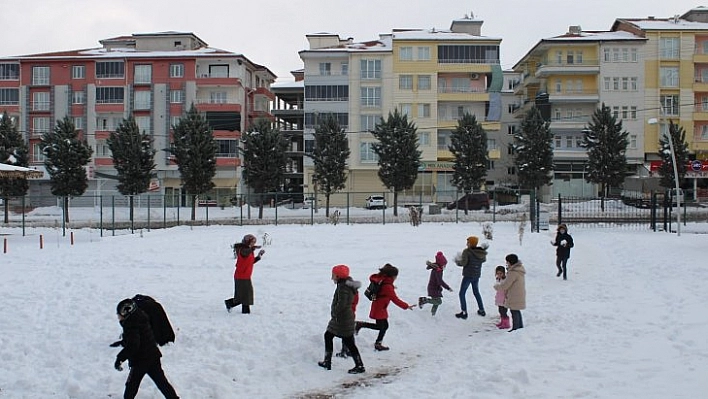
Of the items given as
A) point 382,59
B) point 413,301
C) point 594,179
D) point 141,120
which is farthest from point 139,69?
point 413,301

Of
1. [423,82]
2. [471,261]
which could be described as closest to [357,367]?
[471,261]

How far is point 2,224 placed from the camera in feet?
136

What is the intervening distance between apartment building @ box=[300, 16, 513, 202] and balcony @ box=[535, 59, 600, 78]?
17.2ft

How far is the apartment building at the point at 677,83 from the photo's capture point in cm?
6606

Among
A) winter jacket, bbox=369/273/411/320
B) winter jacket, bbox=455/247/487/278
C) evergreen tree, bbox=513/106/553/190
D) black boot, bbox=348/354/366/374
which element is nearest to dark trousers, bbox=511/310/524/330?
winter jacket, bbox=455/247/487/278

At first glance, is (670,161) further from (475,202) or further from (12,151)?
(12,151)

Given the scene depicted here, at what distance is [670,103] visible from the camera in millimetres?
66562

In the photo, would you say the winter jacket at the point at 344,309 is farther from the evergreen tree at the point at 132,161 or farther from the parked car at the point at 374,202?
the parked car at the point at 374,202

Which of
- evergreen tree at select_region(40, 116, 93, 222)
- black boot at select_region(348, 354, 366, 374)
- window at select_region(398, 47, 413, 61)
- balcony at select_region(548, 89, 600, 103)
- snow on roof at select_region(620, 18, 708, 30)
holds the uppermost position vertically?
snow on roof at select_region(620, 18, 708, 30)

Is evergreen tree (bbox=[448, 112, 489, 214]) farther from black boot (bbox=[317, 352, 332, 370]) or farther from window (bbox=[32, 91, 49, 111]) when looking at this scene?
black boot (bbox=[317, 352, 332, 370])

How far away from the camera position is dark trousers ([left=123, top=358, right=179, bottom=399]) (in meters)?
7.48

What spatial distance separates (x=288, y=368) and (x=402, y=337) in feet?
8.65

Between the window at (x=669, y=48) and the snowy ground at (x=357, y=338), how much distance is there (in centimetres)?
5127

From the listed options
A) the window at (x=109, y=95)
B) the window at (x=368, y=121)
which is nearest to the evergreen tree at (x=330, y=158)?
the window at (x=368, y=121)
